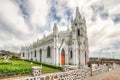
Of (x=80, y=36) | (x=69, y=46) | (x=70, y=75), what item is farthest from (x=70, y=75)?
(x=80, y=36)

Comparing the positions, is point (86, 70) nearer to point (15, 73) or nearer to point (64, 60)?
point (15, 73)

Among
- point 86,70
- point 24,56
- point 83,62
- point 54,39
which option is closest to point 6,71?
point 86,70

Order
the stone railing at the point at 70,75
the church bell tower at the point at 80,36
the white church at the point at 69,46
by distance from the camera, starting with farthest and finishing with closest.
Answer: the church bell tower at the point at 80,36 < the white church at the point at 69,46 < the stone railing at the point at 70,75

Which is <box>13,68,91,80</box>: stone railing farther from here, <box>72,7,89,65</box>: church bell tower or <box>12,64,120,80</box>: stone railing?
<box>72,7,89,65</box>: church bell tower

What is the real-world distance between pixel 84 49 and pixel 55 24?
1139 centimetres

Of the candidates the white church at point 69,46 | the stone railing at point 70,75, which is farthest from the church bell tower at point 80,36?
the stone railing at point 70,75

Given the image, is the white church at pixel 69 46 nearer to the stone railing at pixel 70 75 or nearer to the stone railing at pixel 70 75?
the stone railing at pixel 70 75

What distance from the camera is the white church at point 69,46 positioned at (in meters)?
41.8

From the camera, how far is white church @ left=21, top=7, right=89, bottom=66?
41.8 metres

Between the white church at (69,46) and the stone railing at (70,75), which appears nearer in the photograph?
the stone railing at (70,75)

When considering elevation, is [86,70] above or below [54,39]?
below

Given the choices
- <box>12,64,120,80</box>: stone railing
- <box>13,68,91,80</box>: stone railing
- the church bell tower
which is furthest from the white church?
<box>13,68,91,80</box>: stone railing

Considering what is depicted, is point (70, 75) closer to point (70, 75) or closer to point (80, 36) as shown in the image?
→ point (70, 75)

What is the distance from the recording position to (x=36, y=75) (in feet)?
34.7
